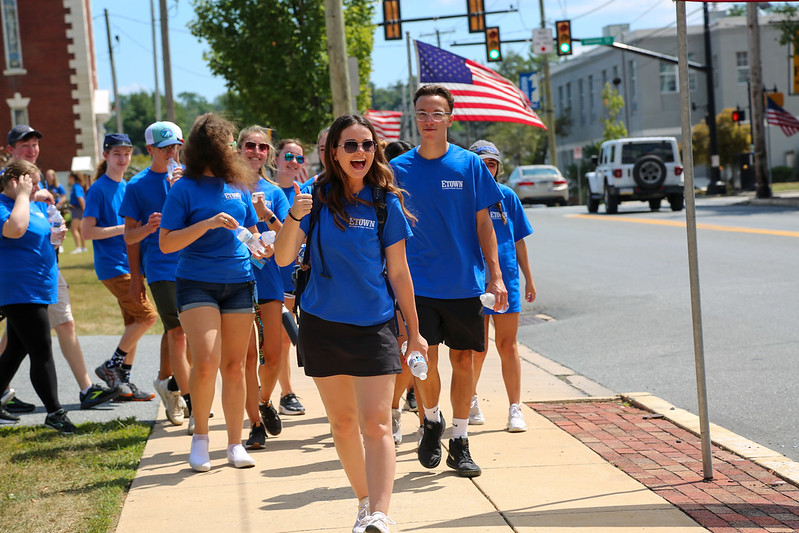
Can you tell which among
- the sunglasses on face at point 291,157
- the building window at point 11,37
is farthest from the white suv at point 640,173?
the sunglasses on face at point 291,157

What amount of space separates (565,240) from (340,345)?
58.0ft

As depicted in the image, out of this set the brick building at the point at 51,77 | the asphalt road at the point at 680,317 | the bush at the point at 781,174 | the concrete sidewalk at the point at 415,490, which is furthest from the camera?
the bush at the point at 781,174

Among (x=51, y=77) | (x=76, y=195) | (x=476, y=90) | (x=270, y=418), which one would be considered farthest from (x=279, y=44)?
(x=270, y=418)

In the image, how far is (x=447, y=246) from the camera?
5.61 meters

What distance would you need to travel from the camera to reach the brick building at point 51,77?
127 ft

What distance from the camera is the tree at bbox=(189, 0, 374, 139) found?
92.2ft

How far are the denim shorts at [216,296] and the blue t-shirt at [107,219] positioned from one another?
1.90m

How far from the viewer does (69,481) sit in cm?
572

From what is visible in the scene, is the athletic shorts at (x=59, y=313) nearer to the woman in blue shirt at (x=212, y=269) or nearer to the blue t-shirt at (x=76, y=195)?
the woman in blue shirt at (x=212, y=269)

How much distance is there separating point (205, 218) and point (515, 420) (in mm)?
2318

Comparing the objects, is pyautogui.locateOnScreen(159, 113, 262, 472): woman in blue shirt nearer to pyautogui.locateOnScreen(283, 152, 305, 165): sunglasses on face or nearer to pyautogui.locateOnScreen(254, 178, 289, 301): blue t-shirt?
pyautogui.locateOnScreen(254, 178, 289, 301): blue t-shirt

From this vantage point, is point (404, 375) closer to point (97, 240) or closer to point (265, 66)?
point (97, 240)

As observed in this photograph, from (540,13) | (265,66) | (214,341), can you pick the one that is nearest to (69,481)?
(214,341)

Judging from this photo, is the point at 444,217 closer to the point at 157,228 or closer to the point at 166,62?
the point at 157,228
